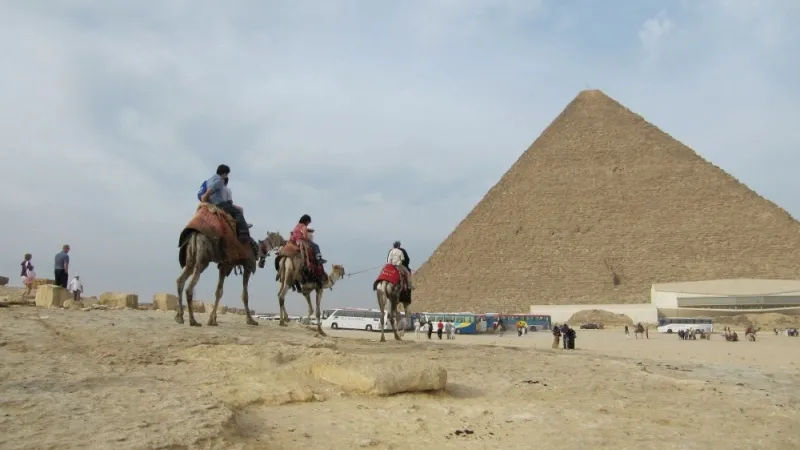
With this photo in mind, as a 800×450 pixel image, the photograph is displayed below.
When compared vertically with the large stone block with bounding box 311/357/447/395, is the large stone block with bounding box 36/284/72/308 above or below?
above

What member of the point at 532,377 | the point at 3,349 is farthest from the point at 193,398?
the point at 532,377

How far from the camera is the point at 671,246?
87438mm

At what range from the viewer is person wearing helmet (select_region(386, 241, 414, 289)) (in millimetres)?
10641

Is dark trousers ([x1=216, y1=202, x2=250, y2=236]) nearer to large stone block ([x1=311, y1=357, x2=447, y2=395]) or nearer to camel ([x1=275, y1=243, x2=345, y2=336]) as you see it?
camel ([x1=275, y1=243, x2=345, y2=336])

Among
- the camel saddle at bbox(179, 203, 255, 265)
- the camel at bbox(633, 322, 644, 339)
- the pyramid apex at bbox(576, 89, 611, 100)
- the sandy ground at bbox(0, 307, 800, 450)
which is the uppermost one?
the pyramid apex at bbox(576, 89, 611, 100)

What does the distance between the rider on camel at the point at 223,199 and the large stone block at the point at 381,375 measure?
3.70 meters

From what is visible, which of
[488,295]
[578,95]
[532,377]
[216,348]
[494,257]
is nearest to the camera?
[216,348]

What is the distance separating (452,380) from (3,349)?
352cm

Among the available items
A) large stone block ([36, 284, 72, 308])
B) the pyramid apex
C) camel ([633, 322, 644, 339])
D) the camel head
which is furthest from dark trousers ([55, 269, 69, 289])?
the pyramid apex

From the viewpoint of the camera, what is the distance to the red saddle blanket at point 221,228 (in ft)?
25.4

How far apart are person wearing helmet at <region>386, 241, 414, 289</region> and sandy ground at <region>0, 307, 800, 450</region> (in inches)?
160

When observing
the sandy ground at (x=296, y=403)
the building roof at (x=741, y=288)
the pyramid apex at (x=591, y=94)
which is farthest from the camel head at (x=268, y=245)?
the pyramid apex at (x=591, y=94)

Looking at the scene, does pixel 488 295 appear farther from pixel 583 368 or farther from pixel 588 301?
pixel 583 368

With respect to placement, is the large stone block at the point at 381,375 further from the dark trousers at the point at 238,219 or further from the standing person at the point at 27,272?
the standing person at the point at 27,272
